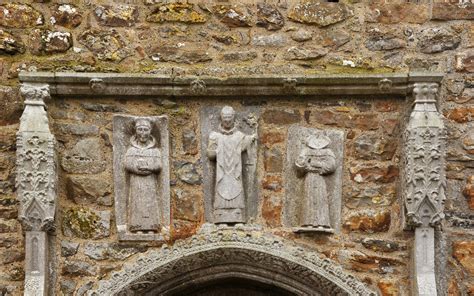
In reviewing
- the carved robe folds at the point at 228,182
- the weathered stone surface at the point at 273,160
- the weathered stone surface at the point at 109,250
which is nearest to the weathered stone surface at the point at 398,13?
the weathered stone surface at the point at 273,160

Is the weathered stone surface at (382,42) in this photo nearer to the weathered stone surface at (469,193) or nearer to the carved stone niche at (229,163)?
the carved stone niche at (229,163)

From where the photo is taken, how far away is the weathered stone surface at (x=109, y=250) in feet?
29.5

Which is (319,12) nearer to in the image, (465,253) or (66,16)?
(66,16)

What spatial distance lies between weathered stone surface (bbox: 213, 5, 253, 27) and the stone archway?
1.25 metres

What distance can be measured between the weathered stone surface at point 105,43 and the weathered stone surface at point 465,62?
1966 mm

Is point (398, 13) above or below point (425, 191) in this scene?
above

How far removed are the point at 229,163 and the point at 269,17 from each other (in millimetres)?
953

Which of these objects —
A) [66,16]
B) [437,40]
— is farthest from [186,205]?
[437,40]

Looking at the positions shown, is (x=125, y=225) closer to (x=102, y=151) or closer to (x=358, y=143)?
(x=102, y=151)

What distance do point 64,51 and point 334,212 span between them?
186 centimetres

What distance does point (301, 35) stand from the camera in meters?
9.30

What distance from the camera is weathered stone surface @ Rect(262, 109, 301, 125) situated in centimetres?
918

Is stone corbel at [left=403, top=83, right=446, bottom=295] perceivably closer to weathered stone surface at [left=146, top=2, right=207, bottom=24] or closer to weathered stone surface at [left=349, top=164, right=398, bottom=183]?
weathered stone surface at [left=349, top=164, right=398, bottom=183]

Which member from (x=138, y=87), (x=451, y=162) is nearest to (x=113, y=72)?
(x=138, y=87)
